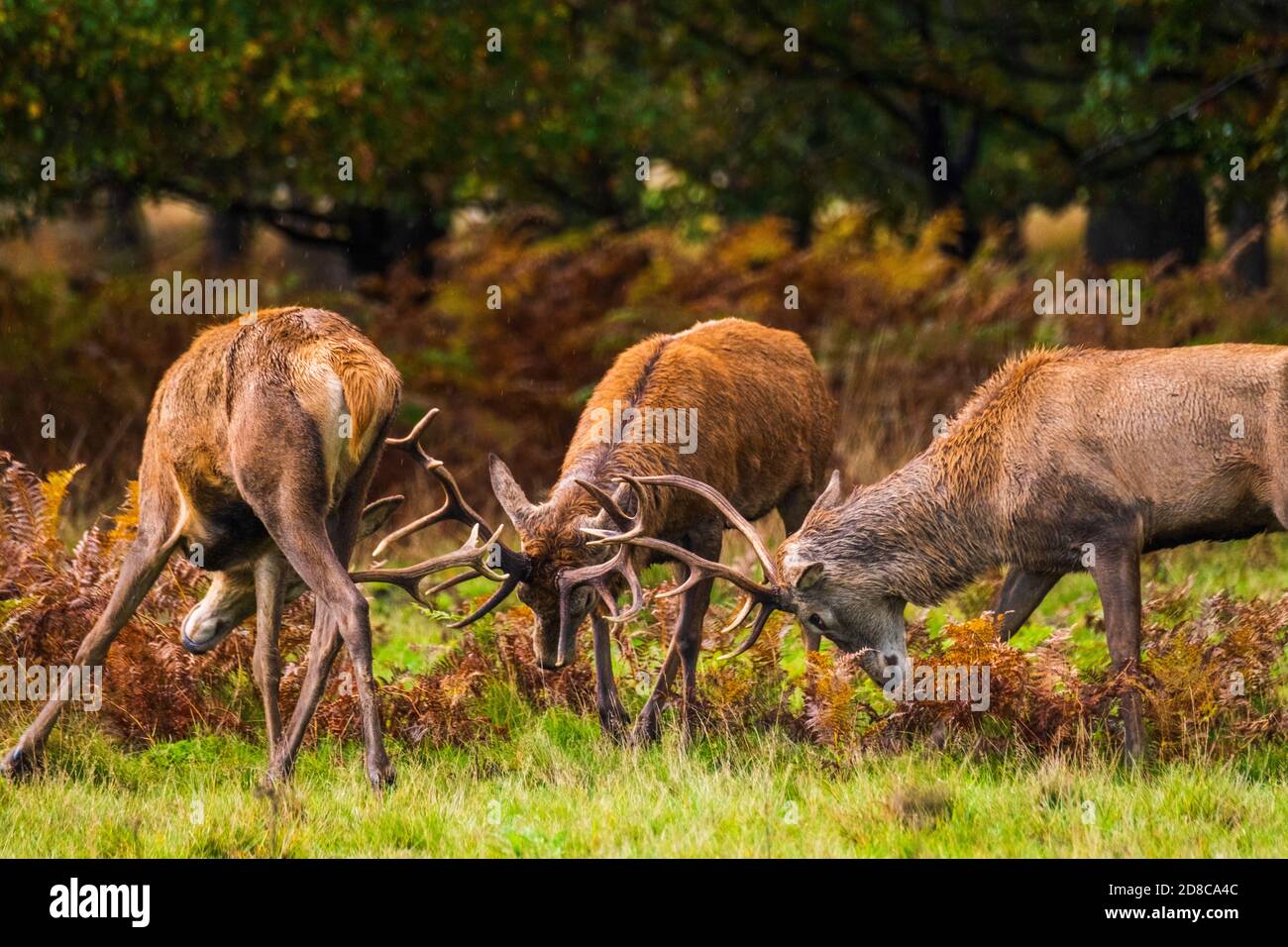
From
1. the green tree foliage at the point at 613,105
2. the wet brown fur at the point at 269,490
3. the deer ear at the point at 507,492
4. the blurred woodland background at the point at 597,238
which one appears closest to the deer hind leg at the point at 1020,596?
the blurred woodland background at the point at 597,238

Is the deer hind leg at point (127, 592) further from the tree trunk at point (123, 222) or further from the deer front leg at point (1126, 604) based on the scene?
the tree trunk at point (123, 222)

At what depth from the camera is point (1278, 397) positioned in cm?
738

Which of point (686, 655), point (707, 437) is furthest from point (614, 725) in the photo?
point (707, 437)

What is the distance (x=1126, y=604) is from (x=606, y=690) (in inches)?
94.6

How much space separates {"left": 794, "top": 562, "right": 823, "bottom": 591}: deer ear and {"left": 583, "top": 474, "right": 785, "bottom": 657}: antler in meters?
0.10

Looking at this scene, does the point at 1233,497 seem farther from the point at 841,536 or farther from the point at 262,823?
the point at 262,823

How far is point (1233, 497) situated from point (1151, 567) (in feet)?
11.3

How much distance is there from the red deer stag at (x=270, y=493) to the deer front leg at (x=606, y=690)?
897 millimetres

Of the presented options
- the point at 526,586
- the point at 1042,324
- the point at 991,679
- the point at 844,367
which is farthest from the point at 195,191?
the point at 991,679

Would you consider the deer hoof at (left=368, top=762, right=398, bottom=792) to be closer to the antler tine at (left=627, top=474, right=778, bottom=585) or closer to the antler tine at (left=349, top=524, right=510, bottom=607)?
the antler tine at (left=349, top=524, right=510, bottom=607)

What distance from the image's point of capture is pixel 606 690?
8.06 m

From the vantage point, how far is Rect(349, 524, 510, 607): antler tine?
7.34m

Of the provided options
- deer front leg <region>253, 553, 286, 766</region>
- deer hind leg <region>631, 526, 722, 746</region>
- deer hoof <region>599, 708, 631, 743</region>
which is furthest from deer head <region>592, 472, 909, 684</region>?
deer front leg <region>253, 553, 286, 766</region>

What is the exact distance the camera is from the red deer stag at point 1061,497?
7.50 metres
